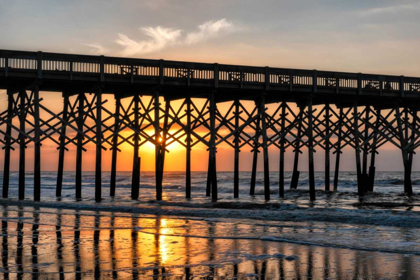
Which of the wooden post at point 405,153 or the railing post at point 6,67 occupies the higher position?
the railing post at point 6,67

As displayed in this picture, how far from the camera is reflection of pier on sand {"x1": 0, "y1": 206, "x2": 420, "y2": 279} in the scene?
10.2 m

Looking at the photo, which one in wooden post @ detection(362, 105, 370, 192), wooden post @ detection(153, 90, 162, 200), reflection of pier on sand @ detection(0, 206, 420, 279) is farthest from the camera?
wooden post @ detection(362, 105, 370, 192)

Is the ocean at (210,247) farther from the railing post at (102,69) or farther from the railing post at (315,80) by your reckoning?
the railing post at (315,80)

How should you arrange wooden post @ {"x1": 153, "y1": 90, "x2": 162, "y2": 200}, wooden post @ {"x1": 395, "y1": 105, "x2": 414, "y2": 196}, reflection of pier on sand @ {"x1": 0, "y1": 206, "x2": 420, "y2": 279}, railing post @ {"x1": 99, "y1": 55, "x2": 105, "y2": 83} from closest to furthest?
1. reflection of pier on sand @ {"x1": 0, "y1": 206, "x2": 420, "y2": 279}
2. railing post @ {"x1": 99, "y1": 55, "x2": 105, "y2": 83}
3. wooden post @ {"x1": 153, "y1": 90, "x2": 162, "y2": 200}
4. wooden post @ {"x1": 395, "y1": 105, "x2": 414, "y2": 196}

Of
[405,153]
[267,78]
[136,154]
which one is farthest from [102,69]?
[405,153]

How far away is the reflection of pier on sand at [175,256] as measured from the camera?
1018 cm

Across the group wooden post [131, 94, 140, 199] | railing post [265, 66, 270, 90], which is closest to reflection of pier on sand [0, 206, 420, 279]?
wooden post [131, 94, 140, 199]

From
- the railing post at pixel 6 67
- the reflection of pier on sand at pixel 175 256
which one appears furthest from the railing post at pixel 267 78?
the reflection of pier on sand at pixel 175 256

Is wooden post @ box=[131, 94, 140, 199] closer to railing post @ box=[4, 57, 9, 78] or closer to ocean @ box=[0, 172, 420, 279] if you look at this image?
railing post @ box=[4, 57, 9, 78]

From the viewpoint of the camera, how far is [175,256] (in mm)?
11820

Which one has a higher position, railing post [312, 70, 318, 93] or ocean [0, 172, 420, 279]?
railing post [312, 70, 318, 93]

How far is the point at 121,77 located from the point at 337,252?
16998 millimetres

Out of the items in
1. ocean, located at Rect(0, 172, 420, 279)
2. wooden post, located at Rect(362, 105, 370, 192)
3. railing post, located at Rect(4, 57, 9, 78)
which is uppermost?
railing post, located at Rect(4, 57, 9, 78)

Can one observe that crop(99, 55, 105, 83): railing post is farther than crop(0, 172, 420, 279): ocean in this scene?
Yes
